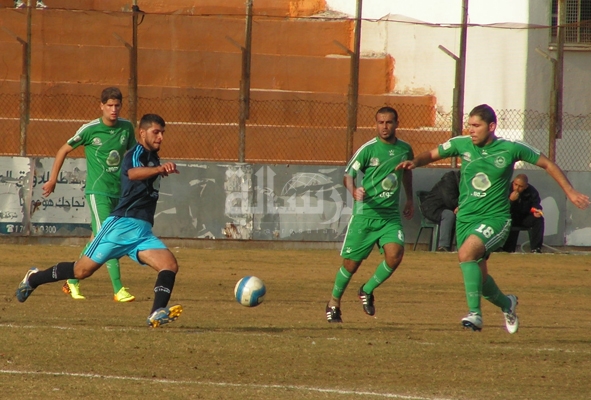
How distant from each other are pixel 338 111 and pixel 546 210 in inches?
241

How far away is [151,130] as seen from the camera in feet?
27.1

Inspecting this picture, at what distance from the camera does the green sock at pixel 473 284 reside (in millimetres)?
8625

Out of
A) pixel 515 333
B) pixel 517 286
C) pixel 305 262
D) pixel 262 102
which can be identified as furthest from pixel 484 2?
pixel 515 333

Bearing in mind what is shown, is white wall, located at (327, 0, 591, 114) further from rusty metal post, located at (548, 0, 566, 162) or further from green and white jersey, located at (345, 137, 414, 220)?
green and white jersey, located at (345, 137, 414, 220)

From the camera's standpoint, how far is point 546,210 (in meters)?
18.9

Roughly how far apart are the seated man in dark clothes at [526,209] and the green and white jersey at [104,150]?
→ 29.2ft

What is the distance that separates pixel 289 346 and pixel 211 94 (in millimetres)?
16406

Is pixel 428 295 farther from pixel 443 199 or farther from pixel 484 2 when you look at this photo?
pixel 484 2

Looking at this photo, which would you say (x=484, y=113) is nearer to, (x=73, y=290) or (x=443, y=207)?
(x=73, y=290)

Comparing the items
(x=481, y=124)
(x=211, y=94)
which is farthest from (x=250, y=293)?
(x=211, y=94)

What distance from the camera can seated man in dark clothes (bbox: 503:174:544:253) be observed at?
58.6 ft

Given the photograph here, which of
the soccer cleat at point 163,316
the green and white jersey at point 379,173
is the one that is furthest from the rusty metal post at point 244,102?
→ the soccer cleat at point 163,316

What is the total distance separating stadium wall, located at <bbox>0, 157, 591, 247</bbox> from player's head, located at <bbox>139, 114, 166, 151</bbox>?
10.2 m

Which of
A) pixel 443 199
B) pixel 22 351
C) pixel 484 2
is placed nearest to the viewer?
pixel 22 351
